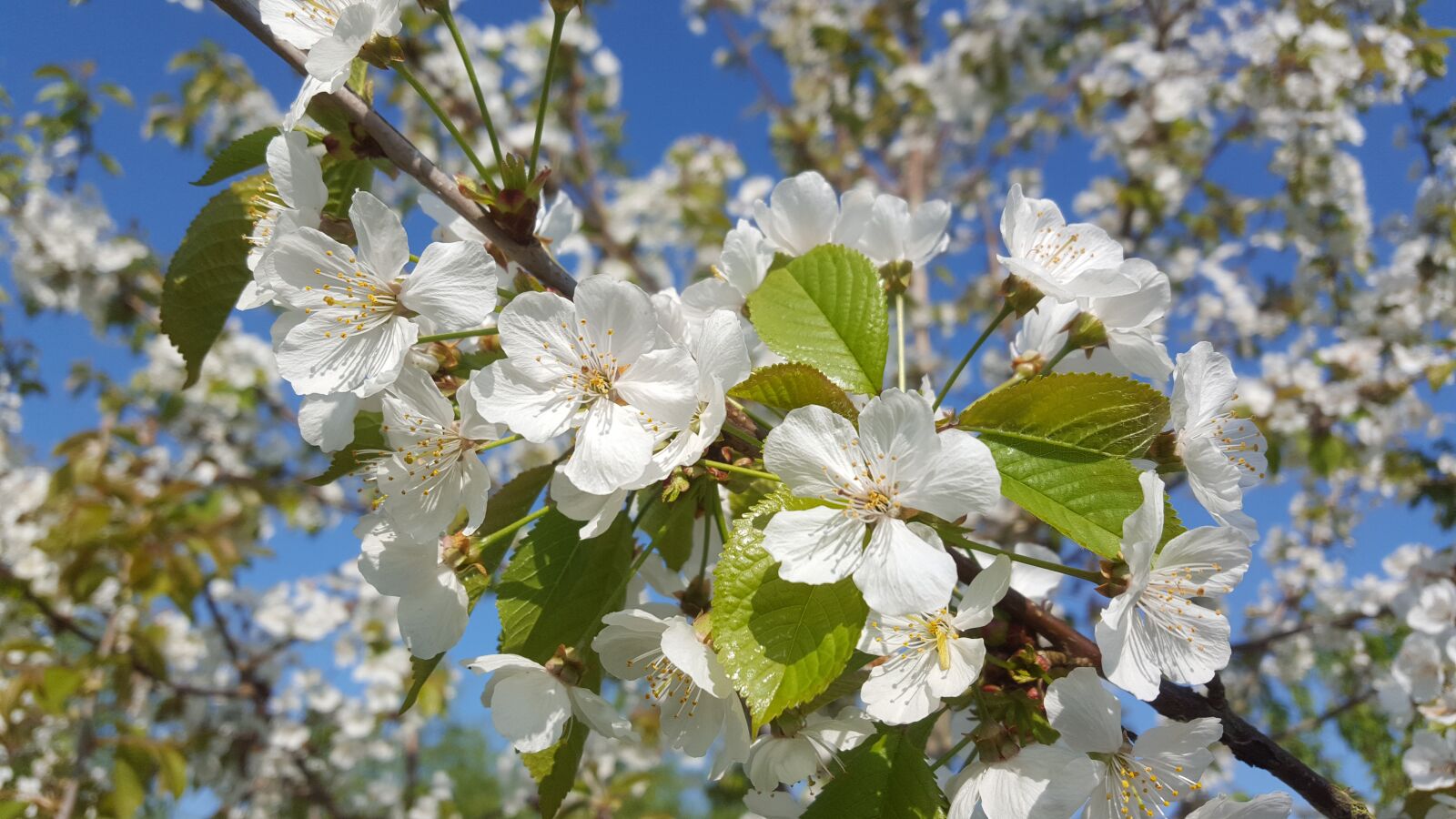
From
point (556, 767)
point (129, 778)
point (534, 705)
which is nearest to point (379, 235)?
point (534, 705)

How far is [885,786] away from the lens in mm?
1006

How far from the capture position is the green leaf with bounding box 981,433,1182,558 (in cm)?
93

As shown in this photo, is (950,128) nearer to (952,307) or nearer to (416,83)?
(952,307)

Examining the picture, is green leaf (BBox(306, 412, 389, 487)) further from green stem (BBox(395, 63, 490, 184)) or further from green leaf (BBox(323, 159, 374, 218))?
green stem (BBox(395, 63, 490, 184))

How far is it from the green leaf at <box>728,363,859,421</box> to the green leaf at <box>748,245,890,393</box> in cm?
7

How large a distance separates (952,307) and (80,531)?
20.6 ft

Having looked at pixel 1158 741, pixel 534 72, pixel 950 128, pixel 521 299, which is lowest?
pixel 1158 741

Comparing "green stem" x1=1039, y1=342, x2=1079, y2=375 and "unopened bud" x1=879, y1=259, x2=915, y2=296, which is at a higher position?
"unopened bud" x1=879, y1=259, x2=915, y2=296

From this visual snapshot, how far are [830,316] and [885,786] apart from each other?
630 mm

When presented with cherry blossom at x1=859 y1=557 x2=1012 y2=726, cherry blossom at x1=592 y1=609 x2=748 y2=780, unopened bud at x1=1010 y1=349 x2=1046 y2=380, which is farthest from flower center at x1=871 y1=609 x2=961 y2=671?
unopened bud at x1=1010 y1=349 x2=1046 y2=380

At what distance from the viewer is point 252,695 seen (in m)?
4.39

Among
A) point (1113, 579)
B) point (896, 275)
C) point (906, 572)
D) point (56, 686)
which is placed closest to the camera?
point (906, 572)

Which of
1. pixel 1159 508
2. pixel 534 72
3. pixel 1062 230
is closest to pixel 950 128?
pixel 534 72

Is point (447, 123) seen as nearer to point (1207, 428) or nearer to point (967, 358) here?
point (967, 358)
